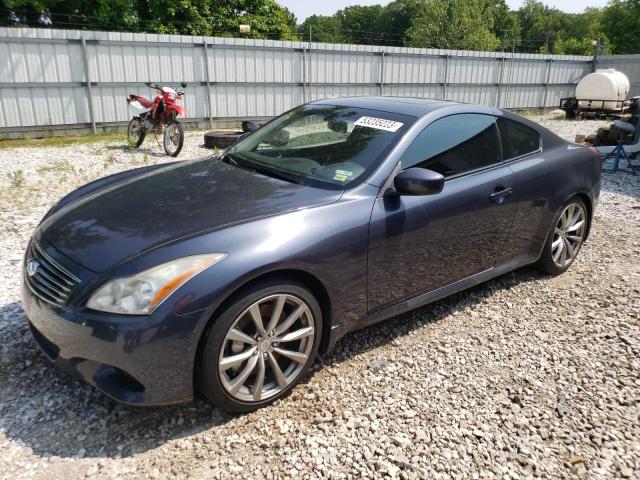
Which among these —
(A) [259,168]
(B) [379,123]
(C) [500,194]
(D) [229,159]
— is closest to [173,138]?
(D) [229,159]

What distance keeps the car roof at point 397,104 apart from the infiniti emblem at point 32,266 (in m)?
2.28

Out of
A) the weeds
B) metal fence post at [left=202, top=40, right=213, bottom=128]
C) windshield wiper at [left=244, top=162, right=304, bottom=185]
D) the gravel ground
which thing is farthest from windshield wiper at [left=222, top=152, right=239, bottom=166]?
metal fence post at [left=202, top=40, right=213, bottom=128]

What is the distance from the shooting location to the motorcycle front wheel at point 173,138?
361 inches

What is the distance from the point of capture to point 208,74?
13367mm

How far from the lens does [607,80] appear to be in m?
16.9

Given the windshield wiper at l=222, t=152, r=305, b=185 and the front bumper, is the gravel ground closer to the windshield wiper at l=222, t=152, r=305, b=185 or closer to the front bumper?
the front bumper

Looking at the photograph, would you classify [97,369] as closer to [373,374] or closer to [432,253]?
[373,374]

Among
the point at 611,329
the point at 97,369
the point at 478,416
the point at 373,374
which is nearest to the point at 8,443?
the point at 97,369

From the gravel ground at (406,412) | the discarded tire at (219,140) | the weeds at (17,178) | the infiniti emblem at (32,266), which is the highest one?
the infiniti emblem at (32,266)

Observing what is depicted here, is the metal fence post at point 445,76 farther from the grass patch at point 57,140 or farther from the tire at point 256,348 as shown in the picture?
the tire at point 256,348

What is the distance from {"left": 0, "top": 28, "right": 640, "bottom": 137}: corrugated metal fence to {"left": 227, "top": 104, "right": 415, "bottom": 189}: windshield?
9.80 meters

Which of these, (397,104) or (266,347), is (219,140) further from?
(266,347)

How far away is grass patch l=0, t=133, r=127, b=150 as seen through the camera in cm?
1064

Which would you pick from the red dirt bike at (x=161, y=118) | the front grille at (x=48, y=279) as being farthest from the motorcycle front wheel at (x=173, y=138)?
the front grille at (x=48, y=279)
